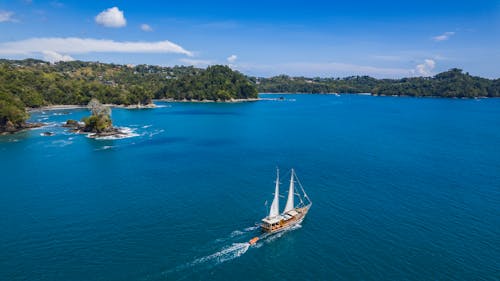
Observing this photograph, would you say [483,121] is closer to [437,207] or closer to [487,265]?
[437,207]

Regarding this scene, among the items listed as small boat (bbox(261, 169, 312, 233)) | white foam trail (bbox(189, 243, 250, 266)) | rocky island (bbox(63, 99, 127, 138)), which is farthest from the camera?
rocky island (bbox(63, 99, 127, 138))

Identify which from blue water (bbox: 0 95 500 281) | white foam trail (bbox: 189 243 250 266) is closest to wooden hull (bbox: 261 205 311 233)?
blue water (bbox: 0 95 500 281)

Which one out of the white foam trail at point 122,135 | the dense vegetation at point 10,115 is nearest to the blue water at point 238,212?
the white foam trail at point 122,135

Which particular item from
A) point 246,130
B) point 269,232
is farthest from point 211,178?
point 246,130

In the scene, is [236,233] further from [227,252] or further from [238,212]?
[238,212]

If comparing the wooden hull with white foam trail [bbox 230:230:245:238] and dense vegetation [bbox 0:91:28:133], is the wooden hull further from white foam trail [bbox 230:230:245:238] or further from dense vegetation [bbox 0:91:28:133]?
dense vegetation [bbox 0:91:28:133]
